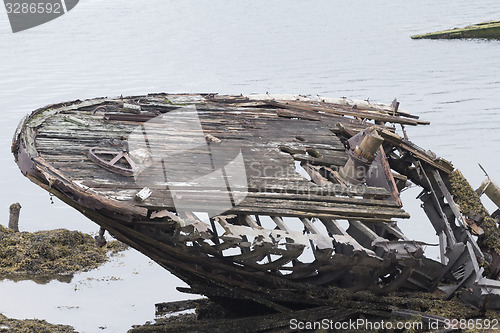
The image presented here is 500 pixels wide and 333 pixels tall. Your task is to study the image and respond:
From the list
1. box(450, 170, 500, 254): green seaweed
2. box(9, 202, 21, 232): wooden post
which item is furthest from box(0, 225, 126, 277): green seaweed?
box(450, 170, 500, 254): green seaweed

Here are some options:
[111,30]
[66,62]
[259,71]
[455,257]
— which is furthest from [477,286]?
[111,30]

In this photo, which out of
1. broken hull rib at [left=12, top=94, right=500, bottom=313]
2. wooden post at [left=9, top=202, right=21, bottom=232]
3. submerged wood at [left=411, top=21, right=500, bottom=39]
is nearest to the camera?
broken hull rib at [left=12, top=94, right=500, bottom=313]

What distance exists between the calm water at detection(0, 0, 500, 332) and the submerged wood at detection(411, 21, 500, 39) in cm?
57

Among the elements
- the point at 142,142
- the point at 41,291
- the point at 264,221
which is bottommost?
the point at 264,221

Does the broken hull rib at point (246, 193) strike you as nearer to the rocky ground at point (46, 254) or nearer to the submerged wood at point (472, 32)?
the rocky ground at point (46, 254)

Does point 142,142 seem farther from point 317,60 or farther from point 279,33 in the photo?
point 279,33

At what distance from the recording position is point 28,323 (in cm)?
1636

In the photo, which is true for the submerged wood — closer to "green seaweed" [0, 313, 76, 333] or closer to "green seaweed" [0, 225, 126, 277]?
"green seaweed" [0, 225, 126, 277]

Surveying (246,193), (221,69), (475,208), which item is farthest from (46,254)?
(221,69)

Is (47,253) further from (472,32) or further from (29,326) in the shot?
(472,32)

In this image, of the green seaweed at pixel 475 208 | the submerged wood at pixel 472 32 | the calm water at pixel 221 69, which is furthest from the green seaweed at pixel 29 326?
the submerged wood at pixel 472 32

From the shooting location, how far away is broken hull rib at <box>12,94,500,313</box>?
A: 1305 cm

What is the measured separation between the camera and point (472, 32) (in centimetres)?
3997

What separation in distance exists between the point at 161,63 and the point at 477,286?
22.7m
